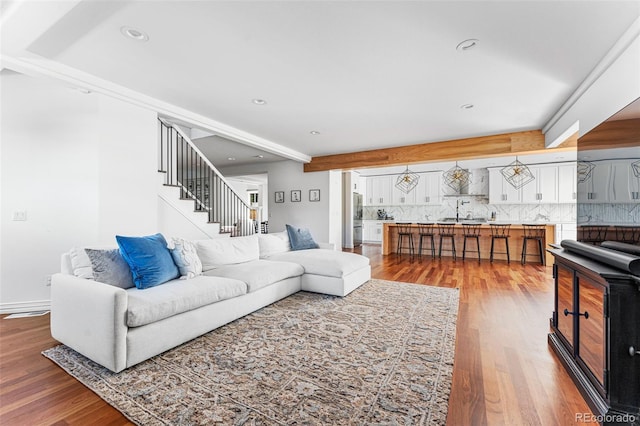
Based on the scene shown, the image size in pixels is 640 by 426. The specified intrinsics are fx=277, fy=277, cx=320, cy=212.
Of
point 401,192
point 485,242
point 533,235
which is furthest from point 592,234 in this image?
point 401,192

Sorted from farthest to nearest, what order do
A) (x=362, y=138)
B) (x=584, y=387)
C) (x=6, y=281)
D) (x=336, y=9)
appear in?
(x=362, y=138) → (x=6, y=281) → (x=336, y=9) → (x=584, y=387)

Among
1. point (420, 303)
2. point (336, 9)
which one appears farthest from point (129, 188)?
point (420, 303)

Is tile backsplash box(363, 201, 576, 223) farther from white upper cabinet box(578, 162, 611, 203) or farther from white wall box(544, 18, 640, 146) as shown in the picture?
white upper cabinet box(578, 162, 611, 203)

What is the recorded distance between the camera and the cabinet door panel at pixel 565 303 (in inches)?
82.2

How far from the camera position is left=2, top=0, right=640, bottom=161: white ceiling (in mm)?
1907

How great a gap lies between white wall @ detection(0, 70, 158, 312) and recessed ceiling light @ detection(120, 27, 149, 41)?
1312 mm

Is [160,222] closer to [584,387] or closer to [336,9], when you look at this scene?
[336,9]

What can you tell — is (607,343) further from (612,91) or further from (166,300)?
(166,300)

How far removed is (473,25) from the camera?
205cm

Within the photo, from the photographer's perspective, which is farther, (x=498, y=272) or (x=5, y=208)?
(x=498, y=272)

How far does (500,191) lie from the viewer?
8.14m

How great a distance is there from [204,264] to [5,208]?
2.23 meters

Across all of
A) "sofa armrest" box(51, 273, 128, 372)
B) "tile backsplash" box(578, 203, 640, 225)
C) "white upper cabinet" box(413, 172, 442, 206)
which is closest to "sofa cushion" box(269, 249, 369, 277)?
"sofa armrest" box(51, 273, 128, 372)

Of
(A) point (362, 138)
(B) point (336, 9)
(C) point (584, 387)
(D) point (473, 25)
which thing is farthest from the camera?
(A) point (362, 138)
